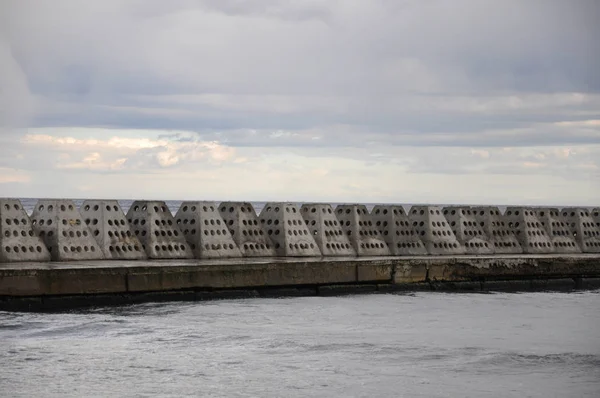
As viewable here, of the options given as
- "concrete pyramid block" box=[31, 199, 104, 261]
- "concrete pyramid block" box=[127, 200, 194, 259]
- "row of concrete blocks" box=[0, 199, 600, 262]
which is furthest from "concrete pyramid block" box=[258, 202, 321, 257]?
"concrete pyramid block" box=[31, 199, 104, 261]

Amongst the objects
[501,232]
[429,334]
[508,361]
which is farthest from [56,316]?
[501,232]

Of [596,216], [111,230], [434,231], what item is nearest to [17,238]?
[111,230]

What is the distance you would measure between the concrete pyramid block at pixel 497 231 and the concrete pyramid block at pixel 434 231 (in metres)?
1.19

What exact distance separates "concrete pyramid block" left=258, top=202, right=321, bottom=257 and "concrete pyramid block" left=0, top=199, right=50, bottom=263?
5.69 meters

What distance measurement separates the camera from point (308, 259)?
87.0ft

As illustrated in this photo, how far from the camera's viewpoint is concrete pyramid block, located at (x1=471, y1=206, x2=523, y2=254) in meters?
31.3

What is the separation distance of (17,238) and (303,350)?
7.80 m

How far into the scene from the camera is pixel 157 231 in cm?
2583

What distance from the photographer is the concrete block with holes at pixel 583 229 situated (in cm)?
3309

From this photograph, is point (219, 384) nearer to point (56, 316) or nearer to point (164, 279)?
point (56, 316)

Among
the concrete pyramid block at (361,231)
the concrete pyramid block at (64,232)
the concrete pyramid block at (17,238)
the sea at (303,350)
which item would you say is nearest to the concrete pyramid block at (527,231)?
the concrete pyramid block at (361,231)

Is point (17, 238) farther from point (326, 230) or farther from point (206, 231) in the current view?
point (326, 230)

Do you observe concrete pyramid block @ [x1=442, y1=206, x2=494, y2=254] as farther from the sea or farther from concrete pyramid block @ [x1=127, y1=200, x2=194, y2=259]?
concrete pyramid block @ [x1=127, y1=200, x2=194, y2=259]

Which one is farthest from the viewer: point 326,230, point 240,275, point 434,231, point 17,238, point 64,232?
point 434,231
